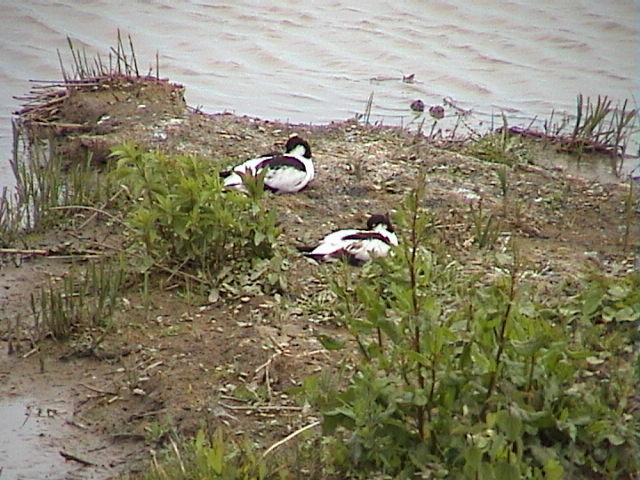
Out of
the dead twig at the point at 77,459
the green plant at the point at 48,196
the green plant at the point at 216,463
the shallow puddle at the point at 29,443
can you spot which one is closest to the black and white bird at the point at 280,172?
the green plant at the point at 48,196

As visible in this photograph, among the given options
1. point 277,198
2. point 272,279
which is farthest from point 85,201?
point 272,279

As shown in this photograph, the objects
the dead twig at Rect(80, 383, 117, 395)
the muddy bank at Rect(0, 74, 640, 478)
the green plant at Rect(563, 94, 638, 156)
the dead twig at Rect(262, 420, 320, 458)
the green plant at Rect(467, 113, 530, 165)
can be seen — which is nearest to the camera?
the dead twig at Rect(262, 420, 320, 458)

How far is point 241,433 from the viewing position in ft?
15.0

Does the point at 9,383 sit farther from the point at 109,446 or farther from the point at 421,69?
the point at 421,69

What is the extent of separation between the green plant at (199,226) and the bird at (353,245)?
0.30 meters

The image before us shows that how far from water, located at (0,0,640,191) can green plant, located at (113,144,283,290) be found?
3.54 metres

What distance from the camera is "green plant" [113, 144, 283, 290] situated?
5680 mm

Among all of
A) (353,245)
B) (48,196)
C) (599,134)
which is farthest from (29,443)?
(599,134)

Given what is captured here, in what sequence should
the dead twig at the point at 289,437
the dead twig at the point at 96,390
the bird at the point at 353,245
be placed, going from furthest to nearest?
the bird at the point at 353,245
the dead twig at the point at 96,390
the dead twig at the point at 289,437

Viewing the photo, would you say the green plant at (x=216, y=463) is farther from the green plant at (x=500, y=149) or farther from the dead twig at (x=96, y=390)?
the green plant at (x=500, y=149)

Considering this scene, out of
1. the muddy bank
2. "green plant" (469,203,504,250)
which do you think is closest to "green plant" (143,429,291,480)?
the muddy bank

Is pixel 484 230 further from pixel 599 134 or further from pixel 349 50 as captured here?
pixel 349 50

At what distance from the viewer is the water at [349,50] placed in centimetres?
996

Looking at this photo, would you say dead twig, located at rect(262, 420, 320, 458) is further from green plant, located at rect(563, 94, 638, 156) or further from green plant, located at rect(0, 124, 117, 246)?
green plant, located at rect(563, 94, 638, 156)
